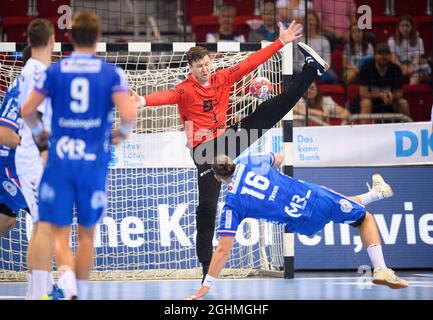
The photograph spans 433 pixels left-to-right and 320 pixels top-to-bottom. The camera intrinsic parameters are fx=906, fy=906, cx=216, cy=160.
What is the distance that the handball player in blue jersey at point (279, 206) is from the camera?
8.82 m

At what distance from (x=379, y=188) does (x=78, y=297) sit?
13.4 feet

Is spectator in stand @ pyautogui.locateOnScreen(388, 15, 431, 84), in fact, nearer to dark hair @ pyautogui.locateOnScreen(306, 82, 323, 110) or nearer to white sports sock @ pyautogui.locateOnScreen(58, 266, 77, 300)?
dark hair @ pyautogui.locateOnScreen(306, 82, 323, 110)

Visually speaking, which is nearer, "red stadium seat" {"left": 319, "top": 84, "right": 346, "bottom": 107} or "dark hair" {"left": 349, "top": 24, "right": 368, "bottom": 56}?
"red stadium seat" {"left": 319, "top": 84, "right": 346, "bottom": 107}

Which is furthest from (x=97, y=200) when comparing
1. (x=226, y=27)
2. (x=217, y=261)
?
(x=226, y=27)

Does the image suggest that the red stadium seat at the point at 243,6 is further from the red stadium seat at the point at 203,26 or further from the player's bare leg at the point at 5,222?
the player's bare leg at the point at 5,222

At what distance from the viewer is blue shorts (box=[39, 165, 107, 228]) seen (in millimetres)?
6504

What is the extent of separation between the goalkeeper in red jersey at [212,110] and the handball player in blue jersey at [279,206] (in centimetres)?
64

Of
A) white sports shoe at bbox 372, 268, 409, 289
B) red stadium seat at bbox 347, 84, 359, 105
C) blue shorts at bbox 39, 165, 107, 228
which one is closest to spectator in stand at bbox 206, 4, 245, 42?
red stadium seat at bbox 347, 84, 359, 105

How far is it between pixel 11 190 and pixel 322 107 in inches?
287

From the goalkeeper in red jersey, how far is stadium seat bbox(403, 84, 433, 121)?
5248 mm

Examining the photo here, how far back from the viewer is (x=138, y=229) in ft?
38.5

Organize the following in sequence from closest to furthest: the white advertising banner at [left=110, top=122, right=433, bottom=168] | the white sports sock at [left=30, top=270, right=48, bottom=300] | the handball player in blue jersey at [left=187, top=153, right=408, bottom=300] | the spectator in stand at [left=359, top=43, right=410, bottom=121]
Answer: the white sports sock at [left=30, top=270, right=48, bottom=300]
the handball player in blue jersey at [left=187, top=153, right=408, bottom=300]
the white advertising banner at [left=110, top=122, right=433, bottom=168]
the spectator in stand at [left=359, top=43, right=410, bottom=121]

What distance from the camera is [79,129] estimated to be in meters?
6.55
